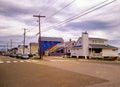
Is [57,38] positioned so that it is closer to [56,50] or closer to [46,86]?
[56,50]

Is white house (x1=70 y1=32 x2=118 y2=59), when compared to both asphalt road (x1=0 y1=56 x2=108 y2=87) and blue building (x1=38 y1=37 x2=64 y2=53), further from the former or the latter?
asphalt road (x1=0 y1=56 x2=108 y2=87)

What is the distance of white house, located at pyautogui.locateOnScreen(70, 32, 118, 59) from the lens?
58469 millimetres

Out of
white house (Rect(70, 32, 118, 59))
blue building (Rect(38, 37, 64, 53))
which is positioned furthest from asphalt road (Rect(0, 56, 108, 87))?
blue building (Rect(38, 37, 64, 53))

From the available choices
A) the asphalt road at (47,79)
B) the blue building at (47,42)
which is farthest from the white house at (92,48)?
the asphalt road at (47,79)

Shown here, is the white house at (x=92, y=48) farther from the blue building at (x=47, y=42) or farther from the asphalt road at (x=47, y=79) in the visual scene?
the asphalt road at (x=47, y=79)

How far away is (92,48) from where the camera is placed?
59094 millimetres

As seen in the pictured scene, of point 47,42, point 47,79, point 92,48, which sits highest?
point 47,42

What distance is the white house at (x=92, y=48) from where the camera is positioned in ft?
192

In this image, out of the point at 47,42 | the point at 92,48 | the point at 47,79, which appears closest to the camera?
the point at 47,79

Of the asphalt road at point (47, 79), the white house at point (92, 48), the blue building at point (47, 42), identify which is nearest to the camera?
the asphalt road at point (47, 79)

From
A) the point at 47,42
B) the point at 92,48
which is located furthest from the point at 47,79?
the point at 47,42

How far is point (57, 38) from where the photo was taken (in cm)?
10569

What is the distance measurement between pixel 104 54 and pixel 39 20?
884 inches

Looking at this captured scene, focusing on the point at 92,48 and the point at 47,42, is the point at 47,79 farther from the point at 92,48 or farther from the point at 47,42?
the point at 47,42
